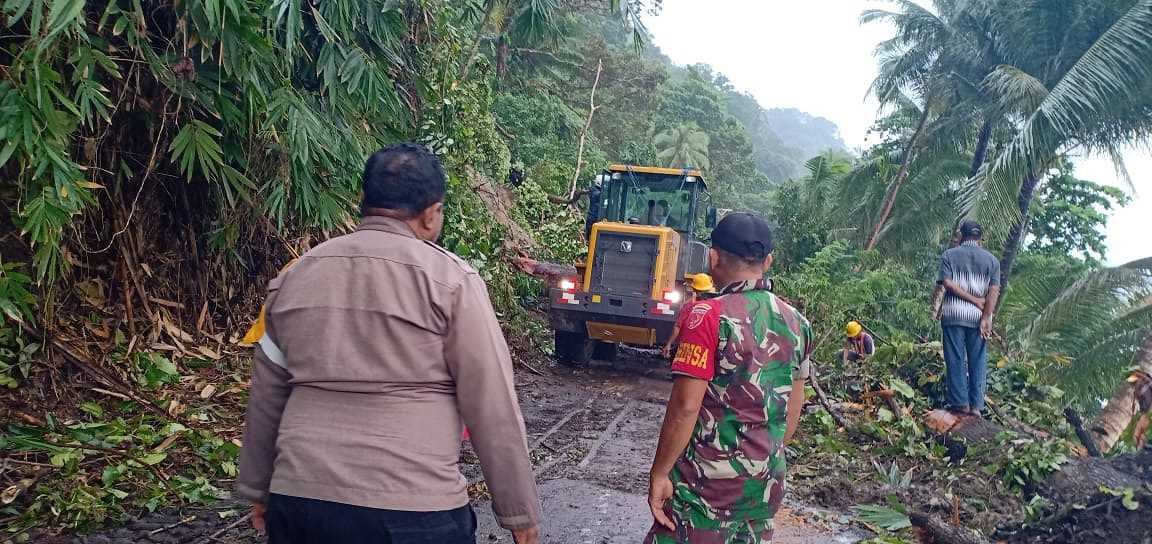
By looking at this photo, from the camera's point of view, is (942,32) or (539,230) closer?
(539,230)

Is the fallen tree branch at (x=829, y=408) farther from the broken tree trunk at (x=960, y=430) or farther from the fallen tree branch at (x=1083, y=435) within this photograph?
the fallen tree branch at (x=1083, y=435)

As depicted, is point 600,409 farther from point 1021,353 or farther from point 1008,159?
point 1008,159

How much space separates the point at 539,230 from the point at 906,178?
10754 millimetres

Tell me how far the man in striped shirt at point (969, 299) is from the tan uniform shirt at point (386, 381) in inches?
208

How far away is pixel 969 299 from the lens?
242 inches

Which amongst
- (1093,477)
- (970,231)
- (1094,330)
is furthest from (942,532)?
(1094,330)

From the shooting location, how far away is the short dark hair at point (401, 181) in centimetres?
198

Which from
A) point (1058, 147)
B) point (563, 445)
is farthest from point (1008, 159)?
point (563, 445)

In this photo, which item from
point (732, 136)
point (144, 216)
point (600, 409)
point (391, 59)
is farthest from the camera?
point (732, 136)

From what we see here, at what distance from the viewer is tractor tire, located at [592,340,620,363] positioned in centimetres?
1143

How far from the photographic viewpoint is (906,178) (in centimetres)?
2103

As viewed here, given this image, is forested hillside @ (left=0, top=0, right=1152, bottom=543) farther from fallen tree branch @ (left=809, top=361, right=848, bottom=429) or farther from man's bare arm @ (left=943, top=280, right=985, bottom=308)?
man's bare arm @ (left=943, top=280, right=985, bottom=308)

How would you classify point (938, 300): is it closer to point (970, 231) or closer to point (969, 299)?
point (969, 299)

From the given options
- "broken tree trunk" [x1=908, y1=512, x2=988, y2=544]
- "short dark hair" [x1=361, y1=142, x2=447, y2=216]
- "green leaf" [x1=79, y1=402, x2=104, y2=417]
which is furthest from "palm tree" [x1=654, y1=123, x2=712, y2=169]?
"short dark hair" [x1=361, y1=142, x2=447, y2=216]
